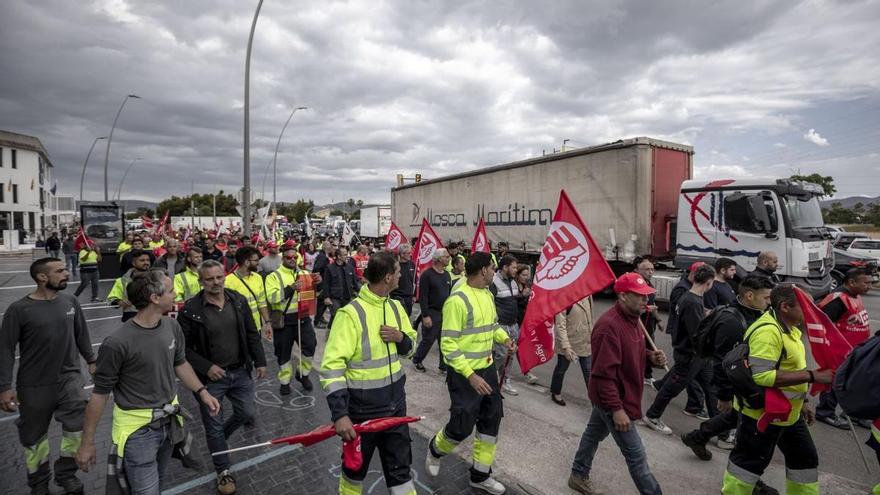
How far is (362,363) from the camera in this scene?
2943mm

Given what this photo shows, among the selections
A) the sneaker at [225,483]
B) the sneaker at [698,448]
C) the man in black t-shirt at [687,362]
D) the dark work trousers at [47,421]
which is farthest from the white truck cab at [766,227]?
the dark work trousers at [47,421]

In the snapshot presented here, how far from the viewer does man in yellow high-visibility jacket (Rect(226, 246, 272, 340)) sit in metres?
5.21

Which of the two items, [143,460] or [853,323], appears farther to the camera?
[853,323]

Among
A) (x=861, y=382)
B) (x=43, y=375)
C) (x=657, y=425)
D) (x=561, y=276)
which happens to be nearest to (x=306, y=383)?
(x=43, y=375)

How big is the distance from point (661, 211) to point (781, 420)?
8.89m

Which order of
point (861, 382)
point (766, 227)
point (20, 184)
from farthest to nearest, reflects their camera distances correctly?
point (20, 184) < point (766, 227) < point (861, 382)

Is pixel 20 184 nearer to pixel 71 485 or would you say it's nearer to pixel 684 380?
pixel 71 485

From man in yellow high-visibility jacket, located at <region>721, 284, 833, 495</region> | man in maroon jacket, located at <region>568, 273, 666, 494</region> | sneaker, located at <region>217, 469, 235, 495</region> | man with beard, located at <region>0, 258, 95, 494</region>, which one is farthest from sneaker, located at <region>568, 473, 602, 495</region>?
man with beard, located at <region>0, 258, 95, 494</region>

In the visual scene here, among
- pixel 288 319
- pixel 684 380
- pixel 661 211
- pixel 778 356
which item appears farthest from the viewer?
pixel 661 211

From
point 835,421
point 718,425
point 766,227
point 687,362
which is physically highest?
point 766,227

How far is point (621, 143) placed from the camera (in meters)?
11.4

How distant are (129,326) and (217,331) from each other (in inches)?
34.3

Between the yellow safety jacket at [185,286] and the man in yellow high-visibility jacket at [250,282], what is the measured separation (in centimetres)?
40

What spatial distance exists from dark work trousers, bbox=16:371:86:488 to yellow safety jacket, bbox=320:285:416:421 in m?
2.28
